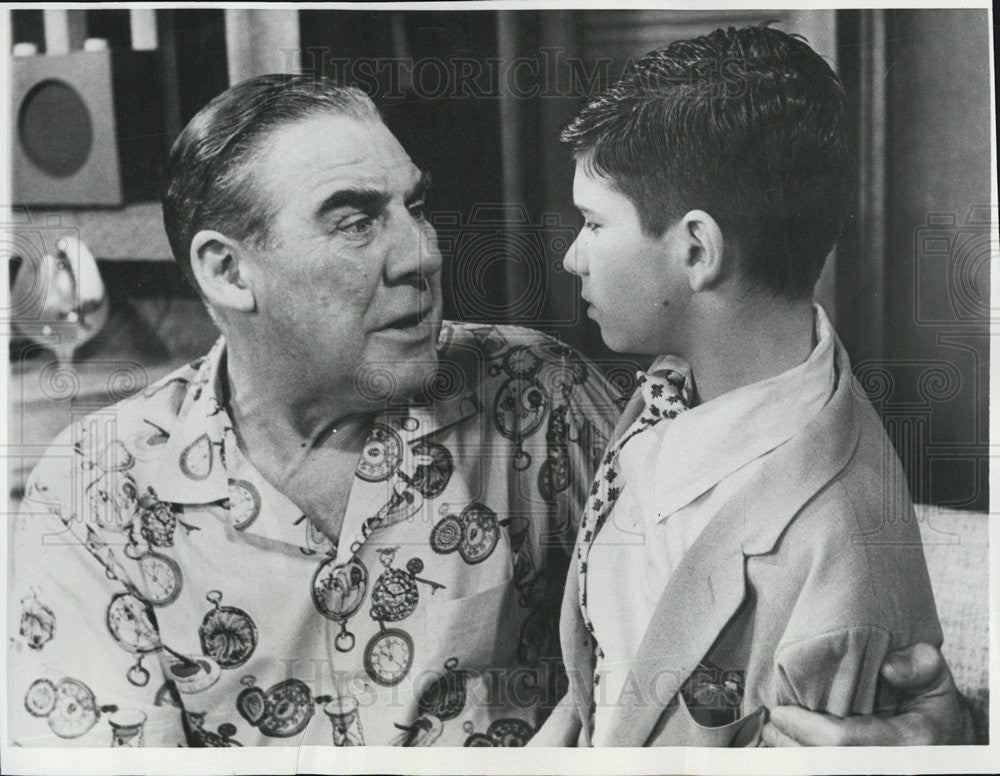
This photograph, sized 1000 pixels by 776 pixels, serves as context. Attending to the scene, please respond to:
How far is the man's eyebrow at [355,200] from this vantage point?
1.07 m

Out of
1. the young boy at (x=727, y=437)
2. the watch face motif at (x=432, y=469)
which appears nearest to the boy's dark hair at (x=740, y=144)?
the young boy at (x=727, y=437)

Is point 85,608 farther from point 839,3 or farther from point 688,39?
point 839,3

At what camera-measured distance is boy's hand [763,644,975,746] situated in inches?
43.3

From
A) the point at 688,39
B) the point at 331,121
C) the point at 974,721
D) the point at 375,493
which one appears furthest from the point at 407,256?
the point at 974,721

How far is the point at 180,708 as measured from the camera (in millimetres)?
1116

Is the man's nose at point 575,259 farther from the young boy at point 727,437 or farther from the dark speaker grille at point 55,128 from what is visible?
the dark speaker grille at point 55,128

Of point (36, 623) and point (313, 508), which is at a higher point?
point (313, 508)

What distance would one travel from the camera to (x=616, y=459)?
3.65 feet

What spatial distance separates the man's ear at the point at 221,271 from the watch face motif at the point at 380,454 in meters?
0.21

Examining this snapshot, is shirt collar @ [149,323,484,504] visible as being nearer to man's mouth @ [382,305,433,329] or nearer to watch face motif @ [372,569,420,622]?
man's mouth @ [382,305,433,329]

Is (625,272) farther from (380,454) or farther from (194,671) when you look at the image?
(194,671)

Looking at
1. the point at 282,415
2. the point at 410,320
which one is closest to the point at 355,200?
the point at 410,320

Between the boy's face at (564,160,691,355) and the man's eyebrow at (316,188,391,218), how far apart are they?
0.23 meters

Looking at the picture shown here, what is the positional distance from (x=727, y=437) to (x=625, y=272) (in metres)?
0.23
